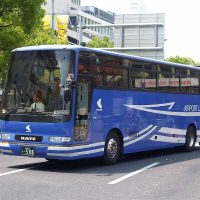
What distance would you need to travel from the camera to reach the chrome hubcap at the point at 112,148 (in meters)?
14.6

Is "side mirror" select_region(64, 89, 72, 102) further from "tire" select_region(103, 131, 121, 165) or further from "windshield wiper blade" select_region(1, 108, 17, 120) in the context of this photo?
"tire" select_region(103, 131, 121, 165)

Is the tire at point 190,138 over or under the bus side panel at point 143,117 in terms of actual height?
under

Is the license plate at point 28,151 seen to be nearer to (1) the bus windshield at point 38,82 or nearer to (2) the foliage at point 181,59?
(1) the bus windshield at point 38,82

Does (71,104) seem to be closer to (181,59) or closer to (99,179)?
(99,179)

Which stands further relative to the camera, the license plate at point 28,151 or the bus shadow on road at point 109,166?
the bus shadow on road at point 109,166

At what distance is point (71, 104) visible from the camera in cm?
1299

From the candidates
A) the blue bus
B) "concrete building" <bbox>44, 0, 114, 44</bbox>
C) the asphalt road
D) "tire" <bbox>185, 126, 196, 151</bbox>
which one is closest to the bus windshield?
the blue bus

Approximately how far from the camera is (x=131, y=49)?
35.2m

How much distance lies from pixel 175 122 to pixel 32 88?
23.7ft

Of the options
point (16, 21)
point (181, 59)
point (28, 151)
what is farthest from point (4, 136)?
point (181, 59)

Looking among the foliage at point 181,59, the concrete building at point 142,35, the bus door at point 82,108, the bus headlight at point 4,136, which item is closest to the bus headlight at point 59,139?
the bus door at point 82,108

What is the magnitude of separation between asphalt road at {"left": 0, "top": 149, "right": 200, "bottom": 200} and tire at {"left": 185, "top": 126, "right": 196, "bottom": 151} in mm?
3387

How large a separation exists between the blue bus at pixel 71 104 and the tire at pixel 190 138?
4.44 metres

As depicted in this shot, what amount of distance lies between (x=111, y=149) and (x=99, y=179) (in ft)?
9.26
